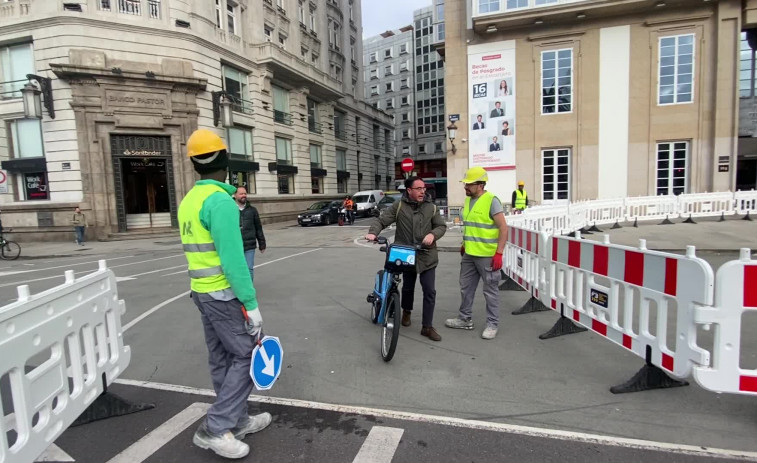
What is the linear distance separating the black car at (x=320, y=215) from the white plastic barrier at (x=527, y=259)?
18219 millimetres

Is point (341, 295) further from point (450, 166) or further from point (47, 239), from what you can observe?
point (47, 239)

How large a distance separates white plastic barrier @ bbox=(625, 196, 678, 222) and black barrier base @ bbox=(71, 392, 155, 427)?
18135mm

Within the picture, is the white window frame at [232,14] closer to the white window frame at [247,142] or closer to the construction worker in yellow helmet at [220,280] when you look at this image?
the white window frame at [247,142]

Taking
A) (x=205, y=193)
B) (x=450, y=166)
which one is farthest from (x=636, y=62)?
(x=205, y=193)

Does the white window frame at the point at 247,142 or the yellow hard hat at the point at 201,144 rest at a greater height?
the white window frame at the point at 247,142

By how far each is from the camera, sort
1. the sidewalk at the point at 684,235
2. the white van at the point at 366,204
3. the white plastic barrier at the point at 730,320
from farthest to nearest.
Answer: the white van at the point at 366,204
the sidewalk at the point at 684,235
the white plastic barrier at the point at 730,320

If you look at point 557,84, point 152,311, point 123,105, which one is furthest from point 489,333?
point 123,105

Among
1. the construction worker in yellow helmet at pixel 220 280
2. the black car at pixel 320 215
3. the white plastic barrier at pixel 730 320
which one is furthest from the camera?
the black car at pixel 320 215

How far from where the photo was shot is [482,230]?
201 inches

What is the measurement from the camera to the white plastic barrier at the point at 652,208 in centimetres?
1698

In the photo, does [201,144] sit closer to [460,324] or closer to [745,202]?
[460,324]

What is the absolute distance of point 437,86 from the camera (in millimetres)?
69375

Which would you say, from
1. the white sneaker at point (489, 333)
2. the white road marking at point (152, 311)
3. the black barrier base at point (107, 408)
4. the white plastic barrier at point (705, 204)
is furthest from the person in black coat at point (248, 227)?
the white plastic barrier at point (705, 204)

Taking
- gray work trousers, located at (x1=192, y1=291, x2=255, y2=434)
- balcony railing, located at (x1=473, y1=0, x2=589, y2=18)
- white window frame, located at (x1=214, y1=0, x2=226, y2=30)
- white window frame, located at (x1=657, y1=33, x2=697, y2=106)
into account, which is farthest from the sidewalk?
white window frame, located at (x1=214, y1=0, x2=226, y2=30)
